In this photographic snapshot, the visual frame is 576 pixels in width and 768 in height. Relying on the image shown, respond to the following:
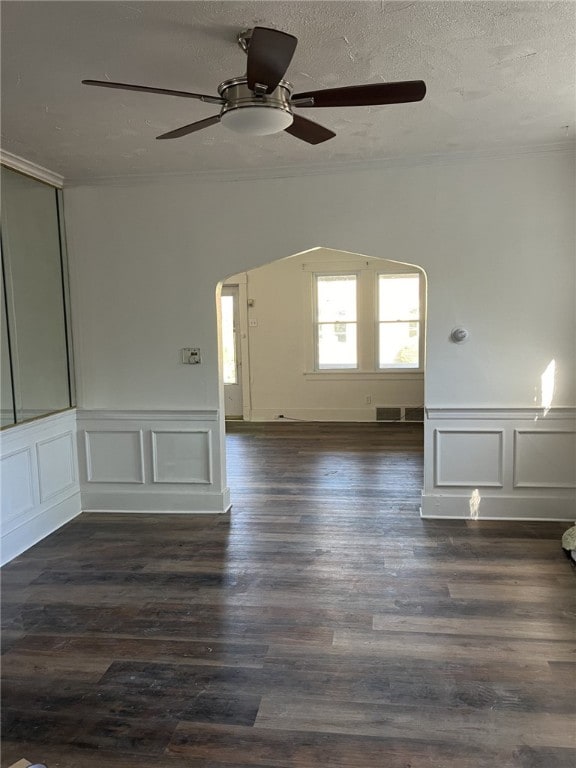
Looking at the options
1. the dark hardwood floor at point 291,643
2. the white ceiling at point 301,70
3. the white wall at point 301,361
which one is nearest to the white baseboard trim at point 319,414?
the white wall at point 301,361

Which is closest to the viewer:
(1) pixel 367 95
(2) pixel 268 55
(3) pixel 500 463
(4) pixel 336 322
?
(2) pixel 268 55

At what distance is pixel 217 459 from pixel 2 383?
172 centimetres

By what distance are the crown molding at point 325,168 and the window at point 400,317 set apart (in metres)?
4.11

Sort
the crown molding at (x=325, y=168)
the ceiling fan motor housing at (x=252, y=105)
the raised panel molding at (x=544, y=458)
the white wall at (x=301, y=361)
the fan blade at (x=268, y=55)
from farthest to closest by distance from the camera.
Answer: the white wall at (x=301, y=361) < the raised panel molding at (x=544, y=458) < the crown molding at (x=325, y=168) < the ceiling fan motor housing at (x=252, y=105) < the fan blade at (x=268, y=55)

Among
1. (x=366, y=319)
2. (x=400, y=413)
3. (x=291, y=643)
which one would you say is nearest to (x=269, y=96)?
(x=291, y=643)

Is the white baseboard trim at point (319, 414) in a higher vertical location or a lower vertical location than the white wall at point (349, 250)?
lower

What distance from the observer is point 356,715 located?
2.26 meters

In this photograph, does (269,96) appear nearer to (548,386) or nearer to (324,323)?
(548,386)

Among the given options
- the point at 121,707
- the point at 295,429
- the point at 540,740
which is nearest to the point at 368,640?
the point at 540,740

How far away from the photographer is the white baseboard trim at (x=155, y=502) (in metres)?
4.66

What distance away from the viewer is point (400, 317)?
821 cm

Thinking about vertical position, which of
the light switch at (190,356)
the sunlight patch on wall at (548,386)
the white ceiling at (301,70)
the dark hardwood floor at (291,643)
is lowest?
the dark hardwood floor at (291,643)

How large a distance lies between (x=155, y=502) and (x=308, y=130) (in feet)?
10.8

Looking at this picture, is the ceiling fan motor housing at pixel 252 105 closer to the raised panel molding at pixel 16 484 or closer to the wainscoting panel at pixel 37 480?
the wainscoting panel at pixel 37 480
